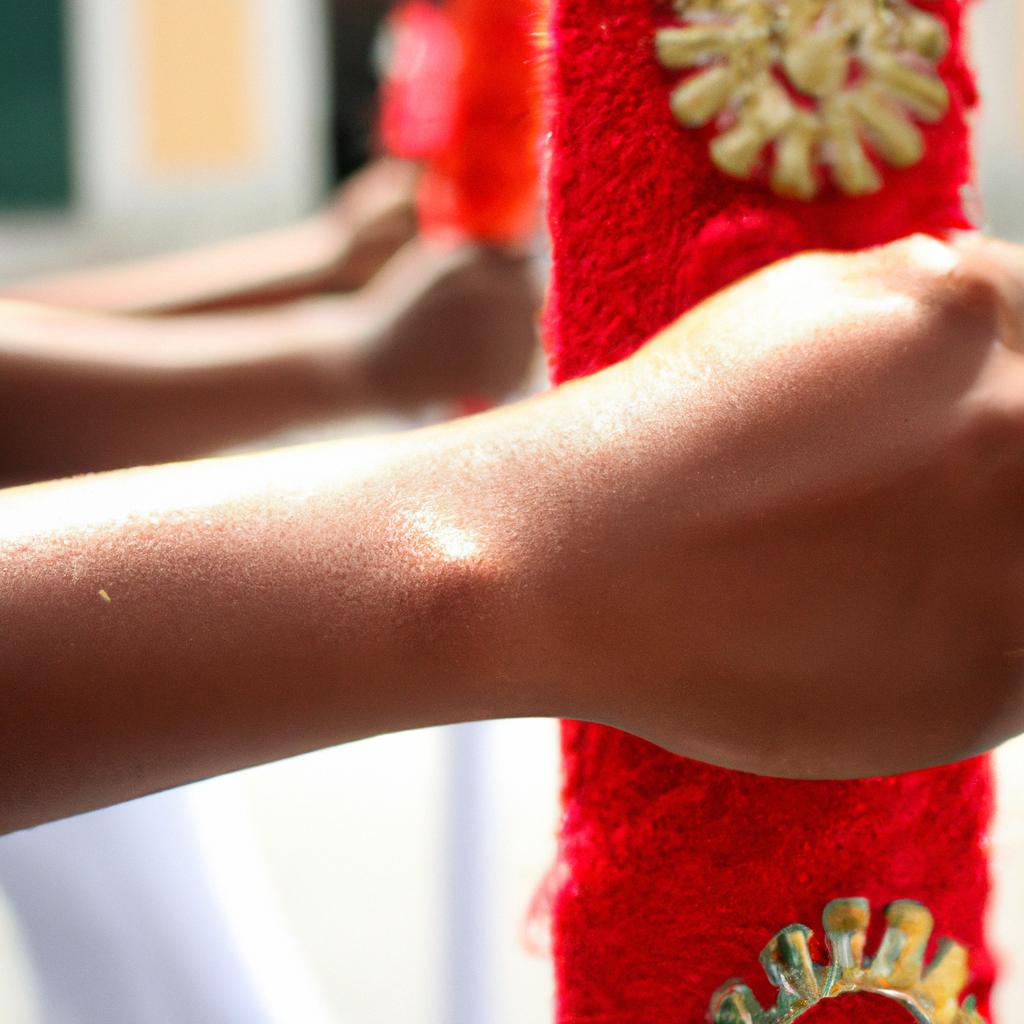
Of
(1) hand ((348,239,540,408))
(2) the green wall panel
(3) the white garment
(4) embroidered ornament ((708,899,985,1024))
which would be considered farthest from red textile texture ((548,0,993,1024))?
(2) the green wall panel

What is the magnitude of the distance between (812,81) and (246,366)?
300mm

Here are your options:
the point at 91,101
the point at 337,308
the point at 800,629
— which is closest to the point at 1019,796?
the point at 800,629

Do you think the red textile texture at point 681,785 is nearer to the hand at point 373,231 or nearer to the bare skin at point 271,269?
the bare skin at point 271,269

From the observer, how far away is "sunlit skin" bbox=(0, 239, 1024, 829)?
0.48 ft

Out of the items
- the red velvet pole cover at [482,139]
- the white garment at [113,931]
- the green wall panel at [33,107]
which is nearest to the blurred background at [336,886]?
the white garment at [113,931]

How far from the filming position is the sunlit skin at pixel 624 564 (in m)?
0.15

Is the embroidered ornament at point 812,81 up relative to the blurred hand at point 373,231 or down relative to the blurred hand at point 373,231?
down

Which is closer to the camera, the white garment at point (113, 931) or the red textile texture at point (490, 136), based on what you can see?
the white garment at point (113, 931)

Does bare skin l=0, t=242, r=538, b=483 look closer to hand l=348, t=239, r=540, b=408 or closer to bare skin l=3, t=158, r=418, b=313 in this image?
hand l=348, t=239, r=540, b=408

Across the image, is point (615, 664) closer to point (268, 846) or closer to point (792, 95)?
point (792, 95)

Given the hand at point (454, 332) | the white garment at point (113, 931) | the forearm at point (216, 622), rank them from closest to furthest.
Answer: the forearm at point (216, 622) → the white garment at point (113, 931) → the hand at point (454, 332)

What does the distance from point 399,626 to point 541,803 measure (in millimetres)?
334

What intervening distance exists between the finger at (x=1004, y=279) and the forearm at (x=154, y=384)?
294mm

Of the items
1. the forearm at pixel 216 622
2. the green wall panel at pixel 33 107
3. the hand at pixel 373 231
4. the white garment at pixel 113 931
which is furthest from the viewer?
the green wall panel at pixel 33 107
